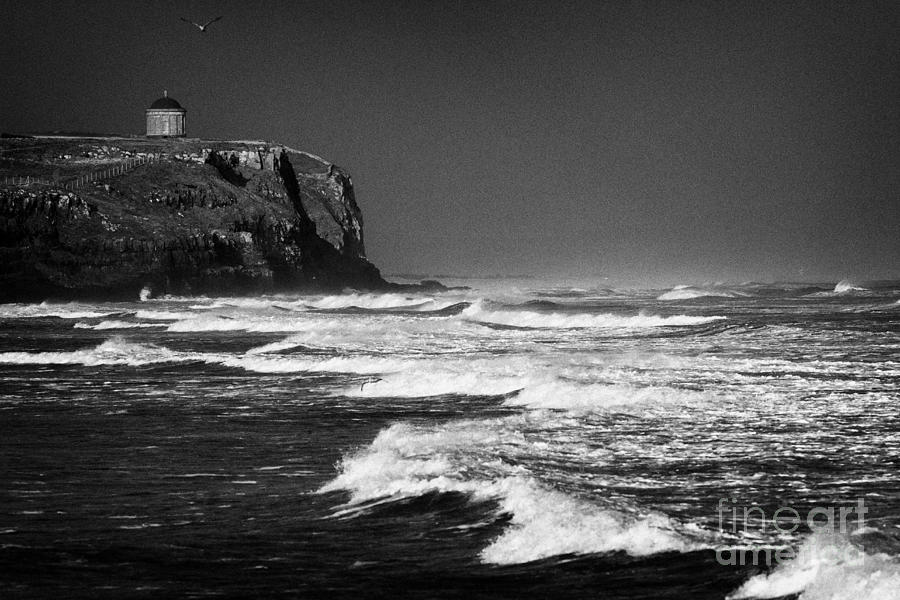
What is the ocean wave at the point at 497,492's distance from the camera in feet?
38.6

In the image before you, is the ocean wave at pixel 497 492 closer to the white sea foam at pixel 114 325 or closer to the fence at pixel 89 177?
the white sea foam at pixel 114 325

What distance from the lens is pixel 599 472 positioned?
15.3m

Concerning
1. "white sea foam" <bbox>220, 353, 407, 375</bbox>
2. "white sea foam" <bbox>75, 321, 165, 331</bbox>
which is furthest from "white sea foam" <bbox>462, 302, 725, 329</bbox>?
"white sea foam" <bbox>220, 353, 407, 375</bbox>

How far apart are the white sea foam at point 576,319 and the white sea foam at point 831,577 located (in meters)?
39.2

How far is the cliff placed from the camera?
9100cm

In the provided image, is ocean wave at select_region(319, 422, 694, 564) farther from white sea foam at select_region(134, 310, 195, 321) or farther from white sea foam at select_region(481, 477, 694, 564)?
white sea foam at select_region(134, 310, 195, 321)

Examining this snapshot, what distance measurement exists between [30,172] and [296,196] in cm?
2910

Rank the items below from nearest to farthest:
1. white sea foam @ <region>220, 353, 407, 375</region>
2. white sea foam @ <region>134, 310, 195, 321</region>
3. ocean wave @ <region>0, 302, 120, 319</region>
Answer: white sea foam @ <region>220, 353, 407, 375</region>
white sea foam @ <region>134, 310, 195, 321</region>
ocean wave @ <region>0, 302, 120, 319</region>

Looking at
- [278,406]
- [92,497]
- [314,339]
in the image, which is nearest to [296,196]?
[314,339]

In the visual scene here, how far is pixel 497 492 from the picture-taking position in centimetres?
1409

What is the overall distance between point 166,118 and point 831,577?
134m

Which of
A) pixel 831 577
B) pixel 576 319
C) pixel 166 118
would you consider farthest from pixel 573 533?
pixel 166 118

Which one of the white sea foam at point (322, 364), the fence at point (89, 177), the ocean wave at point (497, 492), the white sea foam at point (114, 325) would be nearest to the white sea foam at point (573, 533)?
the ocean wave at point (497, 492)

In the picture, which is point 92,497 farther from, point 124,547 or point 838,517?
point 838,517
